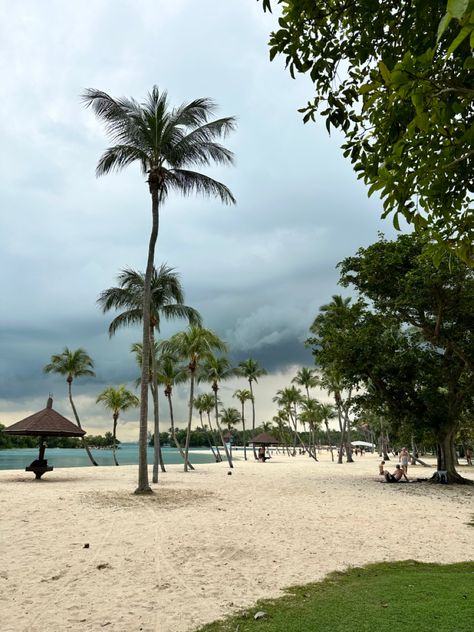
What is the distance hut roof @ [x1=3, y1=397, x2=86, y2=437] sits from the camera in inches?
857

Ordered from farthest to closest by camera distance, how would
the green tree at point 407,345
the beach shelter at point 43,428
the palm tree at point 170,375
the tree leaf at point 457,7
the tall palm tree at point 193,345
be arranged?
the palm tree at point 170,375 < the tall palm tree at point 193,345 < the beach shelter at point 43,428 < the green tree at point 407,345 < the tree leaf at point 457,7

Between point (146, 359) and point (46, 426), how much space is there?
30.4 feet

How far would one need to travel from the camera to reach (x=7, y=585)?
5.91 m

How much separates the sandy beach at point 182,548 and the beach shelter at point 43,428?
6.86 meters

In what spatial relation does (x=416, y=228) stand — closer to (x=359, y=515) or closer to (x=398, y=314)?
(x=359, y=515)

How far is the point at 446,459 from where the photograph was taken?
840 inches

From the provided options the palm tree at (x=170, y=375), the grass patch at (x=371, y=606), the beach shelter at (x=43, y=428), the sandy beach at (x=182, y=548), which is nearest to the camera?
the grass patch at (x=371, y=606)

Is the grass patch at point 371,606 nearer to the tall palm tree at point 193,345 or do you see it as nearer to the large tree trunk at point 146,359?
the large tree trunk at point 146,359

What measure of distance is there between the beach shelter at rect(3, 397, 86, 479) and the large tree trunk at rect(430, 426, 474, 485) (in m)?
17.0

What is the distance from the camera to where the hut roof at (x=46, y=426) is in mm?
21767

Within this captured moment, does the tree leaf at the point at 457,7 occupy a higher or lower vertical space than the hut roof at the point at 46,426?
higher

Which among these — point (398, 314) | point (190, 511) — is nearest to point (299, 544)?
point (190, 511)

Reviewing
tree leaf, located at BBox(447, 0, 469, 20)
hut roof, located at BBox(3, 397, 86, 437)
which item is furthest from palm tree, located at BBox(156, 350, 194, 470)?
tree leaf, located at BBox(447, 0, 469, 20)

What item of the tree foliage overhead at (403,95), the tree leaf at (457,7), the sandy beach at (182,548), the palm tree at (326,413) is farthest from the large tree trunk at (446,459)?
the palm tree at (326,413)
